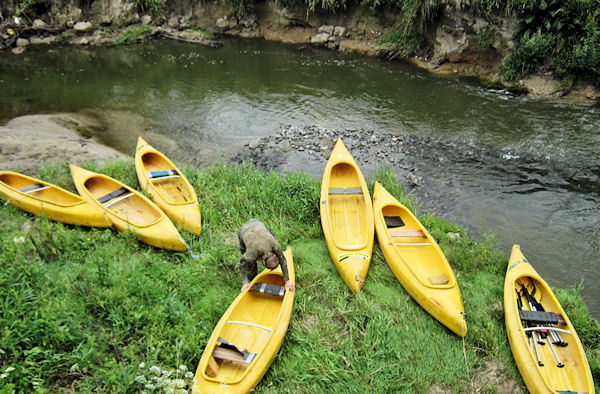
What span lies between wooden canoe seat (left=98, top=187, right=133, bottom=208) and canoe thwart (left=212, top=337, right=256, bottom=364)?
3.36 meters

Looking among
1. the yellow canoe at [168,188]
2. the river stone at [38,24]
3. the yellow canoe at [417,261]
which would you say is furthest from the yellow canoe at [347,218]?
the river stone at [38,24]

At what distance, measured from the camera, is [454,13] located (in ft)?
37.5

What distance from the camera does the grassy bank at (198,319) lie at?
3764mm

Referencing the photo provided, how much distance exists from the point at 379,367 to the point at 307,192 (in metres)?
3.30

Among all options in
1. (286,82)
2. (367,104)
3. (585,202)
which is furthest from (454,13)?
(585,202)

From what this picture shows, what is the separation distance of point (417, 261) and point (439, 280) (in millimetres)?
466

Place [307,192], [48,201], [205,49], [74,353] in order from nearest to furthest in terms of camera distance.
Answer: [74,353]
[48,201]
[307,192]
[205,49]

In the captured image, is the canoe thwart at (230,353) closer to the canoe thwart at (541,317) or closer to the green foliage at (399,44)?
the canoe thwart at (541,317)

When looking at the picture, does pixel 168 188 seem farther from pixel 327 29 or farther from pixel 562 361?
pixel 327 29

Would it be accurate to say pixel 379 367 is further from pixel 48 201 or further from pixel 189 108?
pixel 189 108

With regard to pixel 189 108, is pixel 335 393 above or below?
below

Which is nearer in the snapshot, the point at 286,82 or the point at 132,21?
the point at 286,82

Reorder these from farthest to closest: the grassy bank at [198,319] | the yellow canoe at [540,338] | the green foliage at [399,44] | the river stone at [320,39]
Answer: the river stone at [320,39] → the green foliage at [399,44] → the yellow canoe at [540,338] → the grassy bank at [198,319]

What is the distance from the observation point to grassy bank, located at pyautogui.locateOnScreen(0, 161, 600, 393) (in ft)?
12.3
